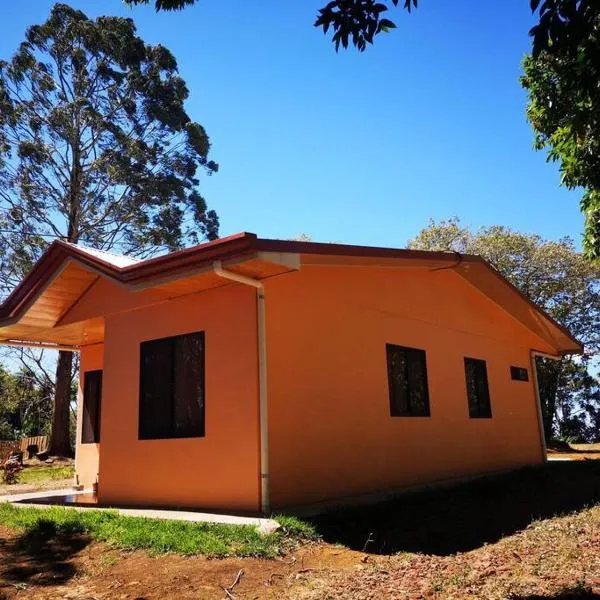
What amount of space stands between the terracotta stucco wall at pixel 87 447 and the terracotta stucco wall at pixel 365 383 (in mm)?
5211

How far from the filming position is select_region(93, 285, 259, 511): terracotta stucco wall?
24.2 feet

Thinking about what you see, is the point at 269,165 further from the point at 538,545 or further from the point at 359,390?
the point at 538,545

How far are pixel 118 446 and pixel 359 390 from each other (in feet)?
11.9

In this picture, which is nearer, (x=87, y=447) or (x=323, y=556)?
(x=323, y=556)

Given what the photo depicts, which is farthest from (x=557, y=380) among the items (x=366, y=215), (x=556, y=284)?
(x=366, y=215)

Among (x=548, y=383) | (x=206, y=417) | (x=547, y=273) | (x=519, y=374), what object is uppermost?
(x=547, y=273)

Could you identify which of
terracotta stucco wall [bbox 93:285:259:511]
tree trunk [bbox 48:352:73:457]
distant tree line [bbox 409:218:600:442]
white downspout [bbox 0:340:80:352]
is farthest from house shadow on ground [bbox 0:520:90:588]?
distant tree line [bbox 409:218:600:442]

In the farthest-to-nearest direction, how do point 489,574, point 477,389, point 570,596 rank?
point 477,389 < point 489,574 < point 570,596

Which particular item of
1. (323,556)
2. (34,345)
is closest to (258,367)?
(323,556)

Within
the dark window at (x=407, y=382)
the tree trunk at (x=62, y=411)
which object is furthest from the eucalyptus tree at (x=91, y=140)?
the dark window at (x=407, y=382)

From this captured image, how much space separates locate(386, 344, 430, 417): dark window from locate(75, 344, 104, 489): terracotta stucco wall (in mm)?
5587

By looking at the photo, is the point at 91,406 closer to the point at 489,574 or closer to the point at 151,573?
the point at 151,573

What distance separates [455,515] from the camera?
7590 mm

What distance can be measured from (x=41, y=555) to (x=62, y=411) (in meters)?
15.9
